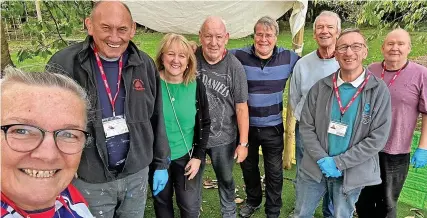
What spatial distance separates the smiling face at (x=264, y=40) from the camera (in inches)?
123

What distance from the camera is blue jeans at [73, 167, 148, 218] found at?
215cm

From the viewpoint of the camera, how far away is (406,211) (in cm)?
372

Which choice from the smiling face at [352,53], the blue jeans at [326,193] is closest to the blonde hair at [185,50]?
the smiling face at [352,53]

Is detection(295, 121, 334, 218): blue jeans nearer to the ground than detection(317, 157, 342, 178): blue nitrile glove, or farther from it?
nearer to the ground

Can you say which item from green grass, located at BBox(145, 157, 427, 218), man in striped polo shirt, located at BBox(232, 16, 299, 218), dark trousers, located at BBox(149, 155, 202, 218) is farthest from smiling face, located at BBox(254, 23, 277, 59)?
green grass, located at BBox(145, 157, 427, 218)

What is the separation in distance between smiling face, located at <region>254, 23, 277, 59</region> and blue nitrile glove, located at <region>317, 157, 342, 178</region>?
1.07m

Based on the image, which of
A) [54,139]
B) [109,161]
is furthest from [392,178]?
[54,139]

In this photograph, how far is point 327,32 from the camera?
3084mm

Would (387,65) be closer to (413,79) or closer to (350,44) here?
(413,79)

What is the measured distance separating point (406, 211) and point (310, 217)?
1429 mm

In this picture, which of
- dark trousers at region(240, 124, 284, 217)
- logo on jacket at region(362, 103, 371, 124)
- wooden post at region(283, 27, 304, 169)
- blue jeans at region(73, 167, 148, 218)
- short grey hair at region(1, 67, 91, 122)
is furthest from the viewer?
wooden post at region(283, 27, 304, 169)

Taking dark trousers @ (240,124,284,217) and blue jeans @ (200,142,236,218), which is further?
dark trousers @ (240,124,284,217)

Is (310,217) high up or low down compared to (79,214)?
down

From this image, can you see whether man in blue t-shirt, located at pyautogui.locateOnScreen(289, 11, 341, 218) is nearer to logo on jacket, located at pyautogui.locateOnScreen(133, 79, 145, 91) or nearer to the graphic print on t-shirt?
the graphic print on t-shirt
